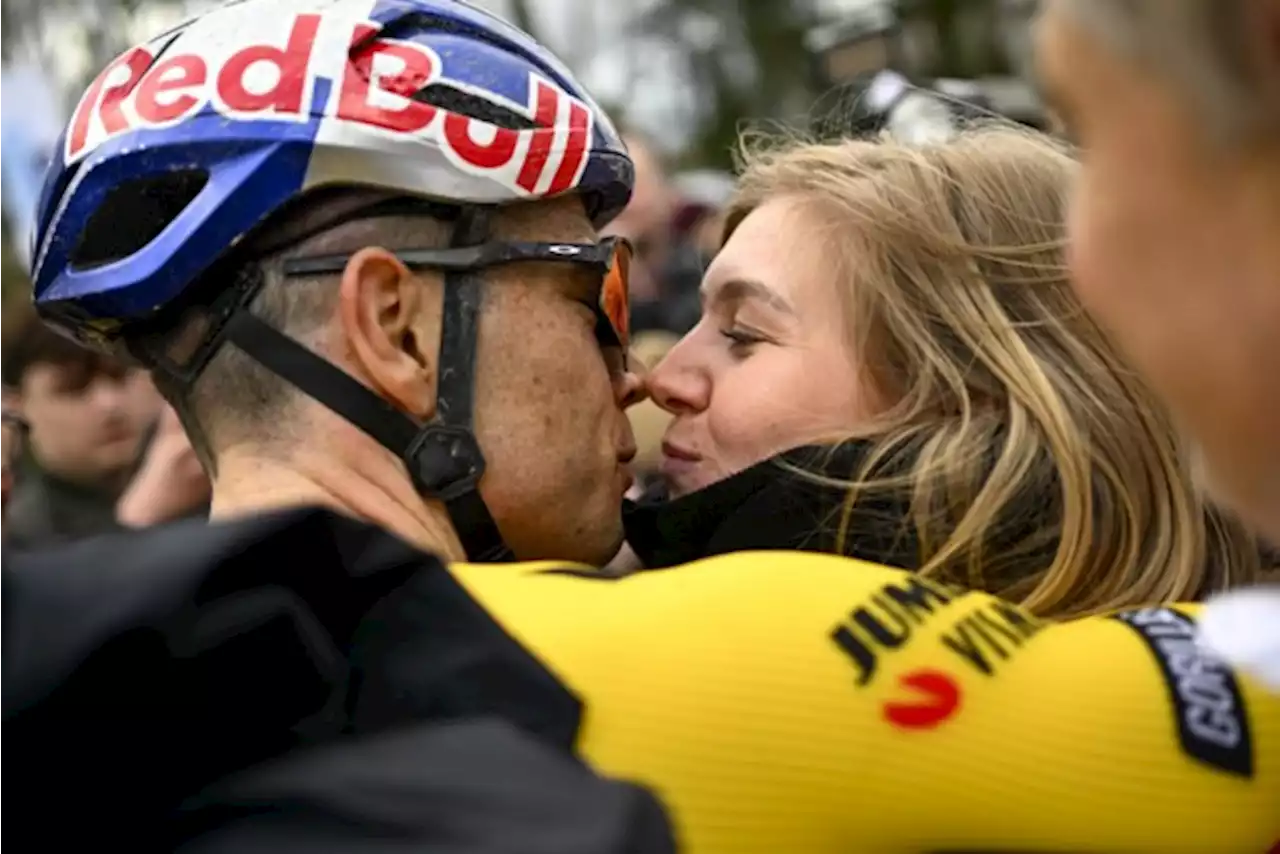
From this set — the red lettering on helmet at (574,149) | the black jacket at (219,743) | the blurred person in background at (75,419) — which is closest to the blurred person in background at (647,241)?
the blurred person in background at (75,419)

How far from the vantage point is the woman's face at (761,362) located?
2.68 metres

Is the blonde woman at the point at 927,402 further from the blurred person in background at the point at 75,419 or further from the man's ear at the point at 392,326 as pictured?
the blurred person in background at the point at 75,419

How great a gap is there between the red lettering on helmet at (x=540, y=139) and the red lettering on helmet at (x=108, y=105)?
0.51m

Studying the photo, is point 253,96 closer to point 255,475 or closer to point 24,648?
point 255,475

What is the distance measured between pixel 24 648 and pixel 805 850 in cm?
84

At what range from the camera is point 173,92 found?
2514mm

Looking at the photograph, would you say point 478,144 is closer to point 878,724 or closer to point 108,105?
point 108,105

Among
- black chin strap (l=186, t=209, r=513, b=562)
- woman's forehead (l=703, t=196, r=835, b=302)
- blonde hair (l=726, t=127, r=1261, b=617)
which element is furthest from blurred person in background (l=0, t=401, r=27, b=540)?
blonde hair (l=726, t=127, r=1261, b=617)

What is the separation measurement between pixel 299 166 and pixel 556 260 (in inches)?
14.8

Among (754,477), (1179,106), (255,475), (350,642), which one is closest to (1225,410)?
(1179,106)

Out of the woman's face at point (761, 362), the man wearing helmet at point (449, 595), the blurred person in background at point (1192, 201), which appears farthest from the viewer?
the woman's face at point (761, 362)

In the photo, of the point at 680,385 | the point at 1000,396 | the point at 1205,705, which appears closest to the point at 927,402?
the point at 1000,396

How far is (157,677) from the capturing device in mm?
1360

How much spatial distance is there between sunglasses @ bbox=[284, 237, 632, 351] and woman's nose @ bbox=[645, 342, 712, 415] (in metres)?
0.08
